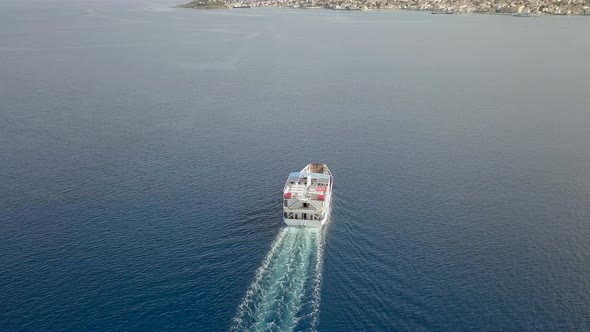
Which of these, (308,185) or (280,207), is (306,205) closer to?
(308,185)

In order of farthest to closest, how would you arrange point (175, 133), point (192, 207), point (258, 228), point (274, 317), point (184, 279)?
point (175, 133) → point (192, 207) → point (258, 228) → point (184, 279) → point (274, 317)

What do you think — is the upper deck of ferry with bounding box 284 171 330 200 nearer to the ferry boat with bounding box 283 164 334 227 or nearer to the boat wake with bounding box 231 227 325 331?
the ferry boat with bounding box 283 164 334 227

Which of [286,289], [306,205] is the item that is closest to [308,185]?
[306,205]

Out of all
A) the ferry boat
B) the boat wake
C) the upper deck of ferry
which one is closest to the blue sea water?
the boat wake

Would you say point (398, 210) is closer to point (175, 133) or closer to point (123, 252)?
point (123, 252)

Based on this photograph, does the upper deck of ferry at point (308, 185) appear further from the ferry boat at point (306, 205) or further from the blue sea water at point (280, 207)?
the blue sea water at point (280, 207)

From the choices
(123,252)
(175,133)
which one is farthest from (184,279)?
(175,133)

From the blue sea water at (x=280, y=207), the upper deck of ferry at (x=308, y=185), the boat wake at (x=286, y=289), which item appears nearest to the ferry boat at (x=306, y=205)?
the upper deck of ferry at (x=308, y=185)
